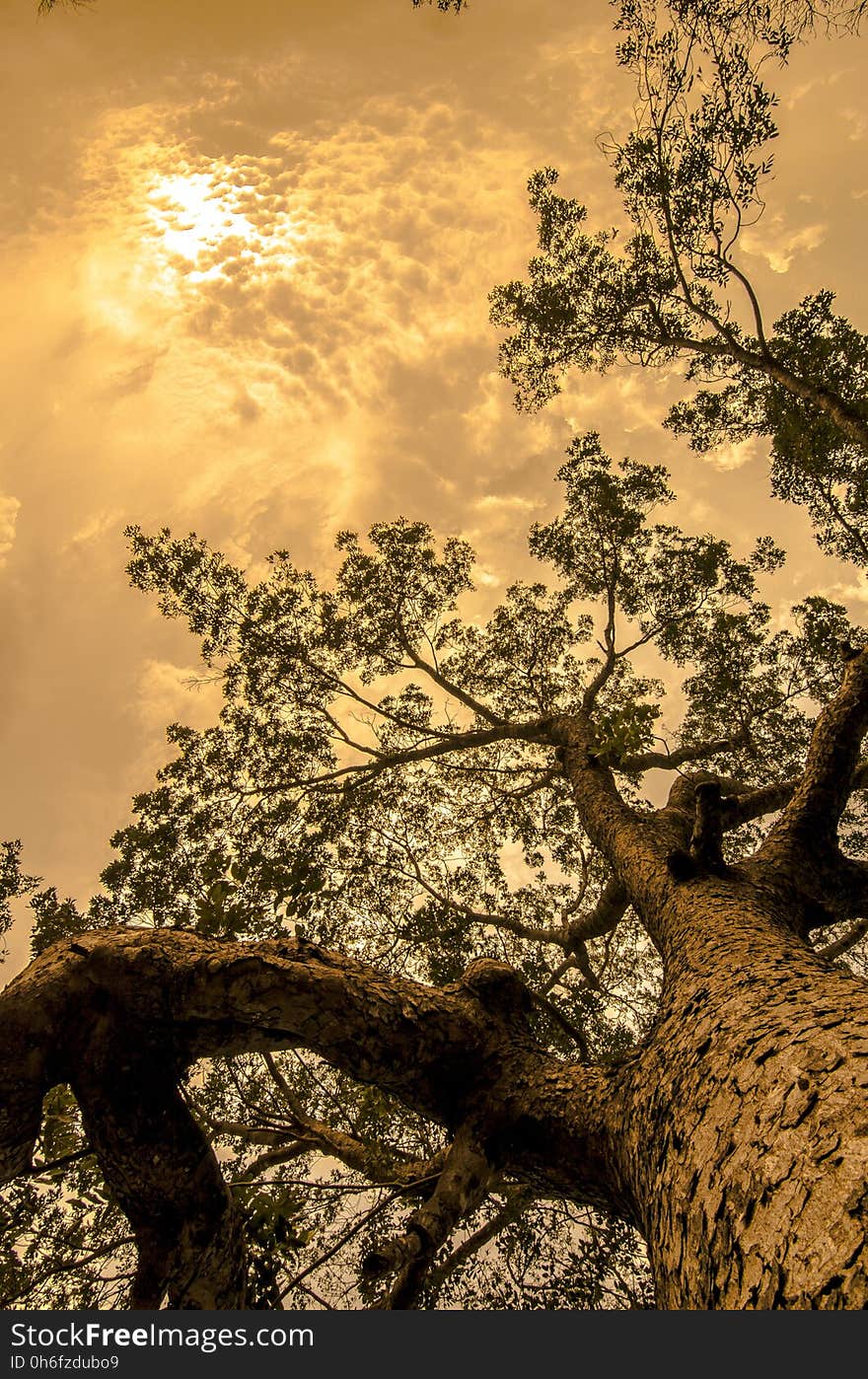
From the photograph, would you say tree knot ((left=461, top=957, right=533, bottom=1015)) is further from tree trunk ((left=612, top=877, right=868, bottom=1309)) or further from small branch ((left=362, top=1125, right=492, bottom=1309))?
tree trunk ((left=612, top=877, right=868, bottom=1309))

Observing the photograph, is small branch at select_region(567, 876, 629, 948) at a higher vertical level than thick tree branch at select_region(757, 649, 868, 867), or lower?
higher

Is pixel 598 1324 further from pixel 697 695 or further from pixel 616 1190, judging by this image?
pixel 697 695

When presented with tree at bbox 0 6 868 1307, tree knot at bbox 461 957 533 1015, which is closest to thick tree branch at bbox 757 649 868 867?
tree at bbox 0 6 868 1307

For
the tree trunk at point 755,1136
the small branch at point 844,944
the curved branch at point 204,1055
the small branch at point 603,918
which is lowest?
the tree trunk at point 755,1136

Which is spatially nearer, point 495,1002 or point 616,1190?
point 616,1190

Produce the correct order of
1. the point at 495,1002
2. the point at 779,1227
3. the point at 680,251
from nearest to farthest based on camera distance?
the point at 779,1227, the point at 495,1002, the point at 680,251

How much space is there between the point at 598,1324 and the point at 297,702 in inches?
345

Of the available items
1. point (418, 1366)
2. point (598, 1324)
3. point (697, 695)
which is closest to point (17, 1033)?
point (418, 1366)

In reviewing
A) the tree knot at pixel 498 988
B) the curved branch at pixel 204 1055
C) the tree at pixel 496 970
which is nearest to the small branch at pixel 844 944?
the tree at pixel 496 970

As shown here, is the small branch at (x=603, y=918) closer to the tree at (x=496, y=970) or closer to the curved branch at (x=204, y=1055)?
the tree at (x=496, y=970)

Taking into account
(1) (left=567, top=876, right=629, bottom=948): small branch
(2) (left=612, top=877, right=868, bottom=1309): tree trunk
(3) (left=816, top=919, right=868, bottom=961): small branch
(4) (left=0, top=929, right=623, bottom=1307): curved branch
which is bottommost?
(2) (left=612, top=877, right=868, bottom=1309): tree trunk

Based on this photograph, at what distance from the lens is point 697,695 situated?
33.5 feet

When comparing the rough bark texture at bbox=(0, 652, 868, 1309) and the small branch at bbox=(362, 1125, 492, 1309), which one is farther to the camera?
the small branch at bbox=(362, 1125, 492, 1309)

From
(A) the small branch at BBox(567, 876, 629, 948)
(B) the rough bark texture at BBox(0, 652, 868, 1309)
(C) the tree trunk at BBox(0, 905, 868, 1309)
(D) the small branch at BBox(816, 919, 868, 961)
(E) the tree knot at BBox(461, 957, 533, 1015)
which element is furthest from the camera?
(D) the small branch at BBox(816, 919, 868, 961)
